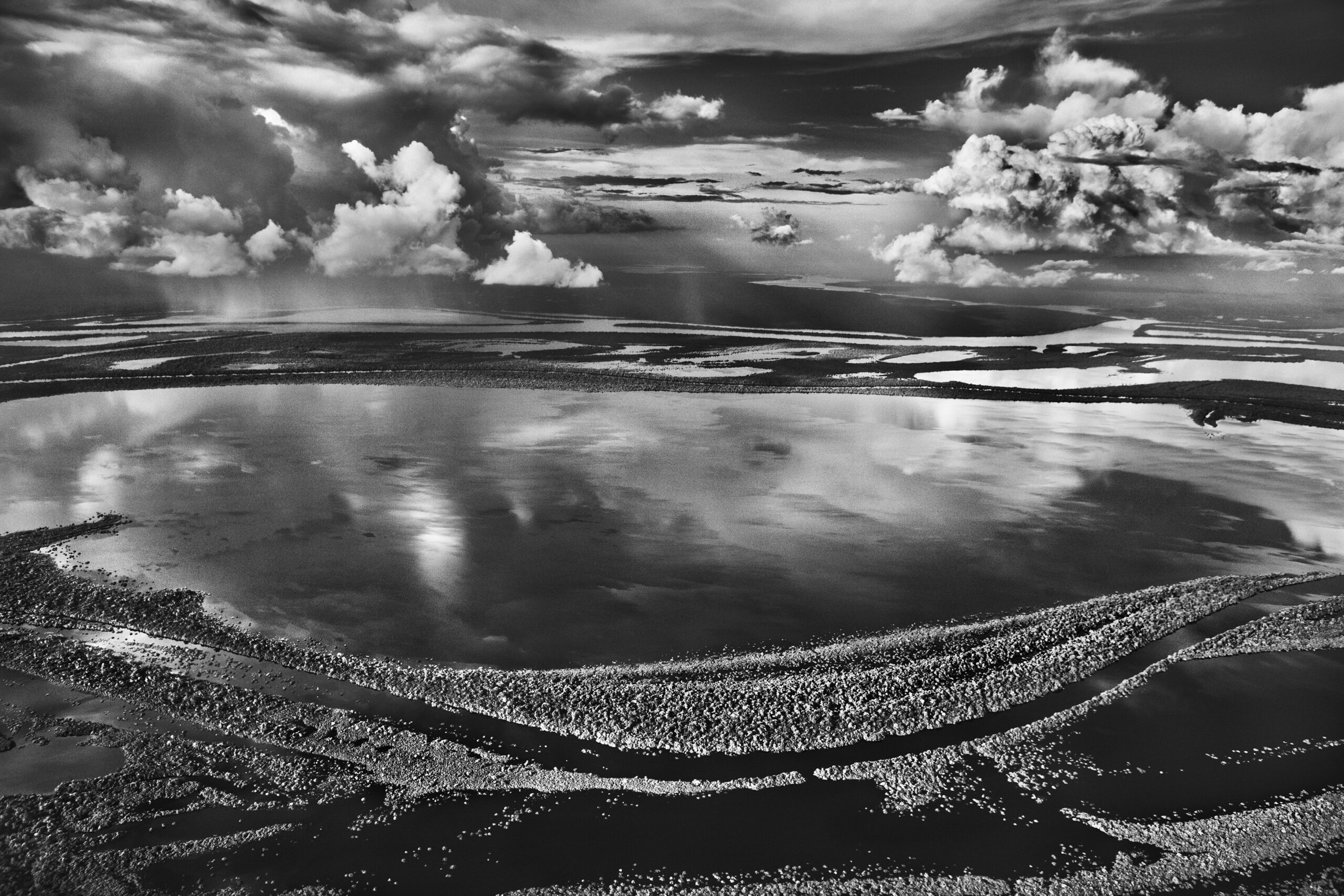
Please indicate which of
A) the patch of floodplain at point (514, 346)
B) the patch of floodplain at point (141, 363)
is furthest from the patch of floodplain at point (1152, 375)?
the patch of floodplain at point (141, 363)

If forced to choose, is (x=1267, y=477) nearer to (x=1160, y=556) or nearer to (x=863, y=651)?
(x=1160, y=556)

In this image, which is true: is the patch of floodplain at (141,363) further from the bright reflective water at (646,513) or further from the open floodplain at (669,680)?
the open floodplain at (669,680)

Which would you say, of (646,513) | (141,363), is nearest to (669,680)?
(646,513)

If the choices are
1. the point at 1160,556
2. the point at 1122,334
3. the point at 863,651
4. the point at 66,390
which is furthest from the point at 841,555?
the point at 1122,334

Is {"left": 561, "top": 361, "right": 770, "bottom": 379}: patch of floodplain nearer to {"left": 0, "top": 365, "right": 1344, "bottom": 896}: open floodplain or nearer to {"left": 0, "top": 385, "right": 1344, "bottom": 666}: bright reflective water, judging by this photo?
{"left": 0, "top": 385, "right": 1344, "bottom": 666}: bright reflective water

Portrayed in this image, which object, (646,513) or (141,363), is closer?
(646,513)

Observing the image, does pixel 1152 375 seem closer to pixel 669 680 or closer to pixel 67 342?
pixel 669 680
